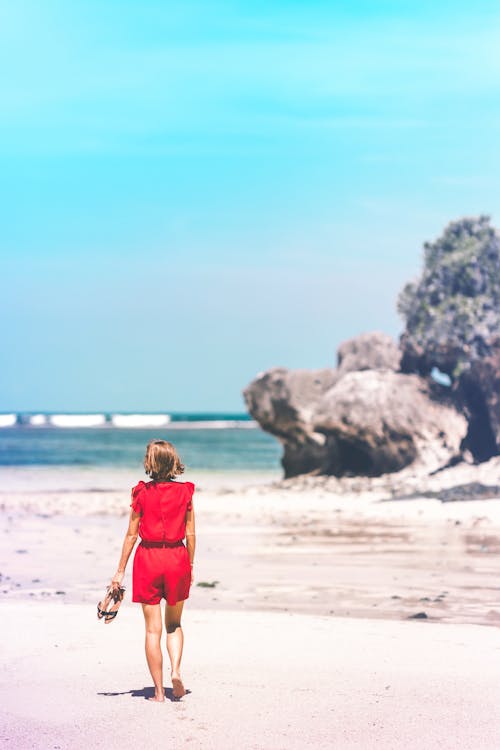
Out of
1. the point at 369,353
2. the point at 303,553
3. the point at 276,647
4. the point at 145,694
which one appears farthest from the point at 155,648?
the point at 369,353

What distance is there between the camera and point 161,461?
243 inches

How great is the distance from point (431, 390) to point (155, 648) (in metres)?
22.7

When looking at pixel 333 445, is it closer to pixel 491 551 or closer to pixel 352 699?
pixel 491 551

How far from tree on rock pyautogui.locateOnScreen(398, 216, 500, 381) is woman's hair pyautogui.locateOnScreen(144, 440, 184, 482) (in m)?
21.9

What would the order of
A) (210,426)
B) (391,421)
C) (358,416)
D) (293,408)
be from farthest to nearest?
(210,426) < (293,408) < (358,416) < (391,421)

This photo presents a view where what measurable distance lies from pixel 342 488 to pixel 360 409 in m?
2.31

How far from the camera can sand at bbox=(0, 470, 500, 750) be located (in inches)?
223

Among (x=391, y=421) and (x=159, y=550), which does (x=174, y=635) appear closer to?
(x=159, y=550)

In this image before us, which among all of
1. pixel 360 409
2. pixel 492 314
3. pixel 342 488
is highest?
pixel 492 314

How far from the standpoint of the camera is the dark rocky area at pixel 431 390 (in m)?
27.0

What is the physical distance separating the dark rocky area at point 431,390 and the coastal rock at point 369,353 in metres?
1.98

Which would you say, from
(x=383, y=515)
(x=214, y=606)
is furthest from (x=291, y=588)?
(x=383, y=515)

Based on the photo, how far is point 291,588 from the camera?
1111 cm

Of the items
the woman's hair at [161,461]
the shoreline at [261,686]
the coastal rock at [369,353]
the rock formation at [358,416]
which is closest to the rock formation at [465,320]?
the rock formation at [358,416]
